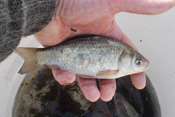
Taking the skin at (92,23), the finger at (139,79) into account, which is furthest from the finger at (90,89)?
the finger at (139,79)

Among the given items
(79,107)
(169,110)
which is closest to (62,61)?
(79,107)

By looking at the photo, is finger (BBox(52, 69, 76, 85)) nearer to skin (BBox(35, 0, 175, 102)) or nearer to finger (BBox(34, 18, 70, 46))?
skin (BBox(35, 0, 175, 102))

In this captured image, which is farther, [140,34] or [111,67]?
[140,34]

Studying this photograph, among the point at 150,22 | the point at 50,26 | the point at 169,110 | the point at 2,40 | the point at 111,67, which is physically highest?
the point at 2,40

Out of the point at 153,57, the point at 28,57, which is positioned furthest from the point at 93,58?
the point at 153,57

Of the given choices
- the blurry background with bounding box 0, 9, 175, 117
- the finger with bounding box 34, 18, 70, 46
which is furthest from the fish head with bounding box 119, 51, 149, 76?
the blurry background with bounding box 0, 9, 175, 117

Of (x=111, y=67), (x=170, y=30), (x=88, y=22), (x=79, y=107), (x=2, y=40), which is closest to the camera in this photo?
(x=2, y=40)

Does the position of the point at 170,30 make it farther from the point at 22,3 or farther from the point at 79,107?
the point at 22,3

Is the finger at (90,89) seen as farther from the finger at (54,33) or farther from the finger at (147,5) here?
the finger at (147,5)
